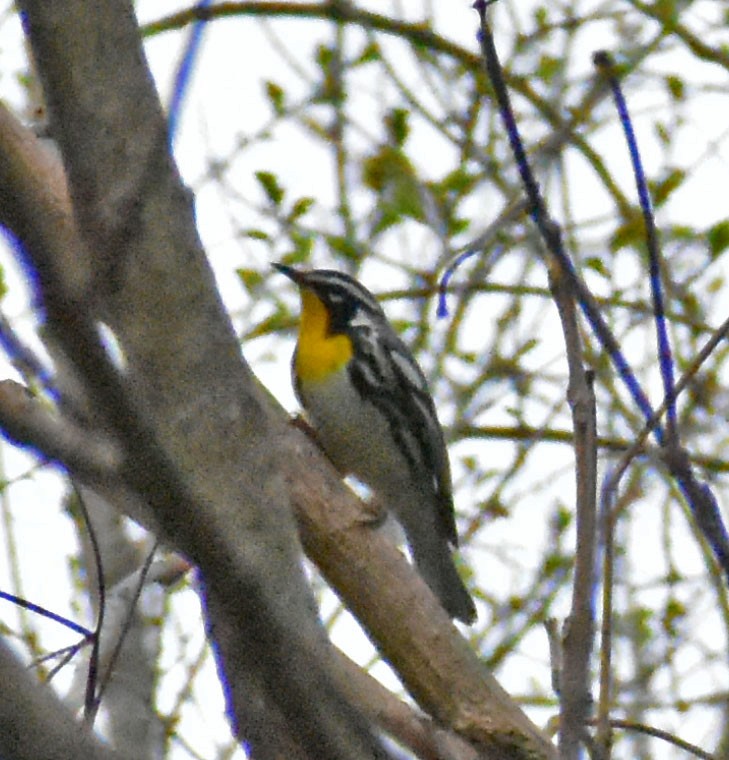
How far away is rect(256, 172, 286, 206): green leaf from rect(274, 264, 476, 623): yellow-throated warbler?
26 cm

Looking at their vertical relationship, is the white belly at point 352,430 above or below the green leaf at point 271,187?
below

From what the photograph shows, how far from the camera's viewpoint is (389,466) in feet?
18.0

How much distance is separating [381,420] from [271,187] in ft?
3.29

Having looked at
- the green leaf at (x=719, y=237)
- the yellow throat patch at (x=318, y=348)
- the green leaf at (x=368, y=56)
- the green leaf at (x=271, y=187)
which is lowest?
the yellow throat patch at (x=318, y=348)

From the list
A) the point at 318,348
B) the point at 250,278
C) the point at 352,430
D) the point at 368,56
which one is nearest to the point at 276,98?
the point at 368,56

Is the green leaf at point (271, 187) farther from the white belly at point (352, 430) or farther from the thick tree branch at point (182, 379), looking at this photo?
the thick tree branch at point (182, 379)

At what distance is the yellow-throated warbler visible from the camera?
17.6 ft

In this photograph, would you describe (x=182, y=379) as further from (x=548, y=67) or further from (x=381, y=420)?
(x=548, y=67)

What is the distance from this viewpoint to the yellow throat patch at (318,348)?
5.42m

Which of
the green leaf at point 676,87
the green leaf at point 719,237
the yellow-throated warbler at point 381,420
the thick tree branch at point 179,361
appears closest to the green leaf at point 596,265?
the green leaf at point 719,237

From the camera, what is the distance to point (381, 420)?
215 inches

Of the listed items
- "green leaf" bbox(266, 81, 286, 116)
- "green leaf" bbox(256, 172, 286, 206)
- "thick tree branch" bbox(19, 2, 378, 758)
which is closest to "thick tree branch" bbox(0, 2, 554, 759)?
"thick tree branch" bbox(19, 2, 378, 758)

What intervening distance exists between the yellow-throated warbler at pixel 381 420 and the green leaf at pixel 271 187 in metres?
0.26

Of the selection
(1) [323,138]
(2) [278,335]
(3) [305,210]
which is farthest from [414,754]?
(1) [323,138]
